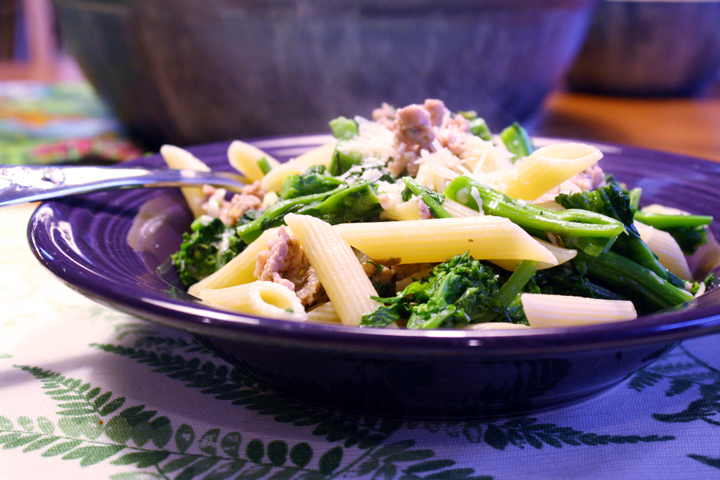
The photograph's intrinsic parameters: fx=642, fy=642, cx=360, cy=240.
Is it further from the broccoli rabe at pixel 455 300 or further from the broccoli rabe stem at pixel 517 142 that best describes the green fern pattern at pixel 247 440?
the broccoli rabe stem at pixel 517 142

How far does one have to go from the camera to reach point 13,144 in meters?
4.20

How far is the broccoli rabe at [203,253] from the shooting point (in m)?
2.04

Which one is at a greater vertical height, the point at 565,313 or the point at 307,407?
the point at 565,313

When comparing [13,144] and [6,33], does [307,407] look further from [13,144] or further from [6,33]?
[6,33]

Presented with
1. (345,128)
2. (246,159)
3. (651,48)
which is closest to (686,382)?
(345,128)

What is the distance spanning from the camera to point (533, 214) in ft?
5.69

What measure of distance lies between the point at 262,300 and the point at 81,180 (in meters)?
0.84

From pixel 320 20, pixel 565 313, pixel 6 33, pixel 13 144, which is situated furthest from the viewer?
pixel 6 33

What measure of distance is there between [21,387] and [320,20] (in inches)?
102

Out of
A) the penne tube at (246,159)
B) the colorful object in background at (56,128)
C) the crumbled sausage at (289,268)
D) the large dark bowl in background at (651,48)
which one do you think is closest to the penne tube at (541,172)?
the crumbled sausage at (289,268)

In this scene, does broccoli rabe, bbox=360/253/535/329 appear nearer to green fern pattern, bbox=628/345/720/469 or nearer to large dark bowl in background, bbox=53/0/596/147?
green fern pattern, bbox=628/345/720/469

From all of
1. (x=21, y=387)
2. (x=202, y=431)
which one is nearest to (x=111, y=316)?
(x=21, y=387)

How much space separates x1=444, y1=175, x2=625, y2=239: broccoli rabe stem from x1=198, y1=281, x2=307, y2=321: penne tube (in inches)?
23.7

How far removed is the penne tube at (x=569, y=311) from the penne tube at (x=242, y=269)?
2.44 ft
